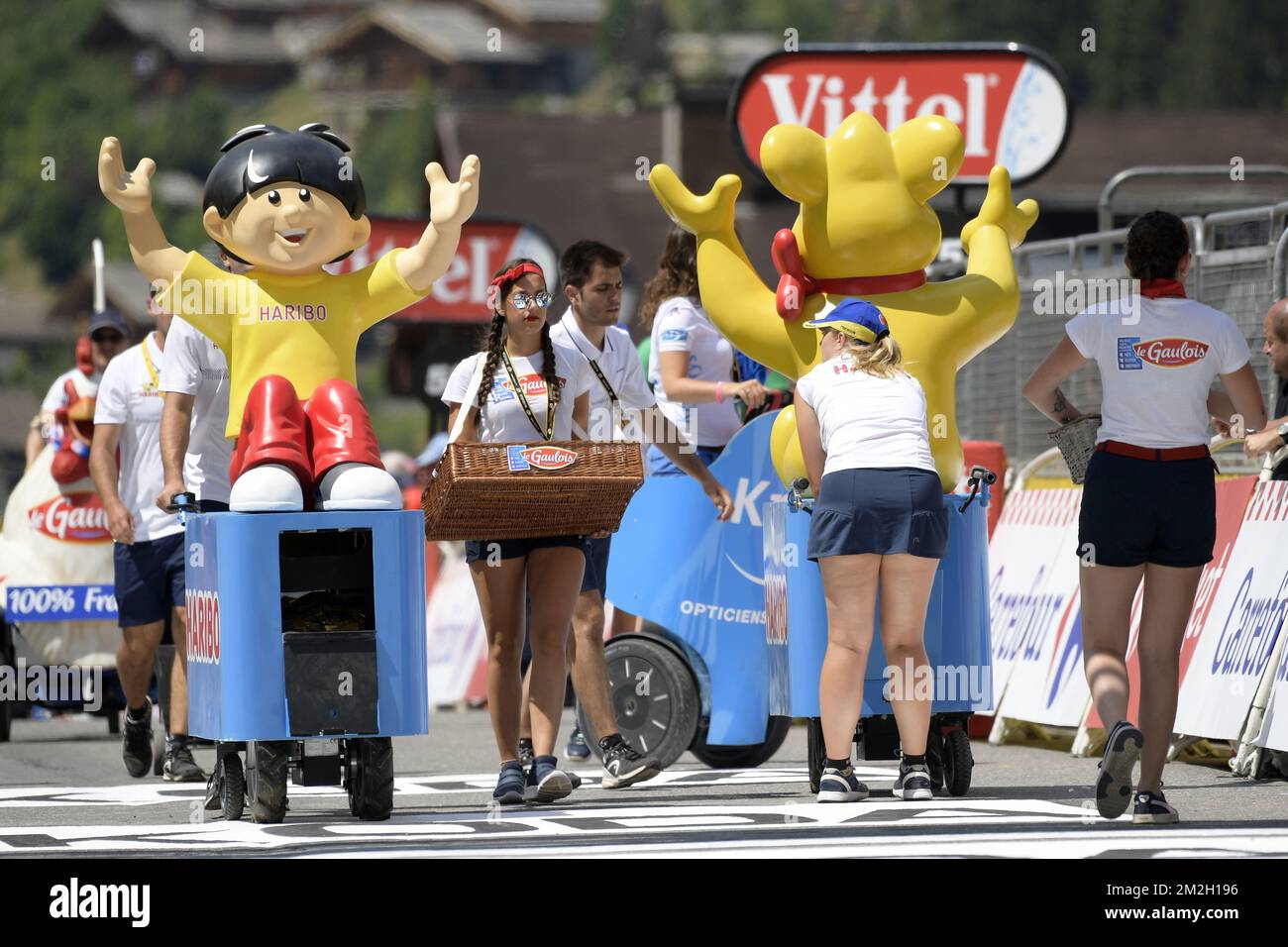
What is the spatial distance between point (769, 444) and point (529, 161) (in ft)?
166

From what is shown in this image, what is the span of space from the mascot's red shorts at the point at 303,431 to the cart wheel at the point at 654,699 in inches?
88.2

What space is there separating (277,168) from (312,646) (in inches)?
69.8

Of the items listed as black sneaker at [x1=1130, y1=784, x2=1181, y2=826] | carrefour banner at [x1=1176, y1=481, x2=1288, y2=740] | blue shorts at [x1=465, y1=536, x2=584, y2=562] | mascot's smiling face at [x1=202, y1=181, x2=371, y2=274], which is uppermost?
mascot's smiling face at [x1=202, y1=181, x2=371, y2=274]

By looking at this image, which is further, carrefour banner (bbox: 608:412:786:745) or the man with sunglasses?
the man with sunglasses

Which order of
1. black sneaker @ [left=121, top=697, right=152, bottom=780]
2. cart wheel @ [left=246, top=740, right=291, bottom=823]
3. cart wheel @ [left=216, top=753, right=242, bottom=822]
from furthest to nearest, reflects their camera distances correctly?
black sneaker @ [left=121, top=697, right=152, bottom=780], cart wheel @ [left=216, top=753, right=242, bottom=822], cart wheel @ [left=246, top=740, right=291, bottom=823]

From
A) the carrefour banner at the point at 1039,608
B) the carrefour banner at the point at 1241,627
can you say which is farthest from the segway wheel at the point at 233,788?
the carrefour banner at the point at 1039,608

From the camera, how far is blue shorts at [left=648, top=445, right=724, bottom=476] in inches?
411

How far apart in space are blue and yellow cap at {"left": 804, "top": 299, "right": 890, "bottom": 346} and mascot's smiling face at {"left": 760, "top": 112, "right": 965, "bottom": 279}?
514mm

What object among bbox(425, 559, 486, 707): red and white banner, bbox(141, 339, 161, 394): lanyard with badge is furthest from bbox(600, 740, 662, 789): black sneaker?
bbox(425, 559, 486, 707): red and white banner

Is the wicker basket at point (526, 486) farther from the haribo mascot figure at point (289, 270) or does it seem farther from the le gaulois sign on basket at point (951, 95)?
the le gaulois sign on basket at point (951, 95)

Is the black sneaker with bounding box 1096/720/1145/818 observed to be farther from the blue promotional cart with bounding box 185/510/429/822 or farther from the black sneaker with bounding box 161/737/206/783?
the black sneaker with bounding box 161/737/206/783

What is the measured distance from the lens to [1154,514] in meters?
8.09

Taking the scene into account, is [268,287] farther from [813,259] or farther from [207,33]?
[207,33]

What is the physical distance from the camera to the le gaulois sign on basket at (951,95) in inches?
696
